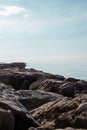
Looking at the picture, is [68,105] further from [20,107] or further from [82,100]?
[20,107]

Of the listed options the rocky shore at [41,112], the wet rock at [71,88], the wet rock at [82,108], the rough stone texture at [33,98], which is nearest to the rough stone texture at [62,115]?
the rocky shore at [41,112]

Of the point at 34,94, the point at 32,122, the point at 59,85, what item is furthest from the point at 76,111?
the point at 59,85

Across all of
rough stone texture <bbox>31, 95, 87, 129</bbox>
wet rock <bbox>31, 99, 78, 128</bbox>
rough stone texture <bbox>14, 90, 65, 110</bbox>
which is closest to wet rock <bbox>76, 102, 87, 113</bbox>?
rough stone texture <bbox>31, 95, 87, 129</bbox>

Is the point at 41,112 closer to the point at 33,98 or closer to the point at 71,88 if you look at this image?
the point at 33,98

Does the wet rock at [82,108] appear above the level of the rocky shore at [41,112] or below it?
above

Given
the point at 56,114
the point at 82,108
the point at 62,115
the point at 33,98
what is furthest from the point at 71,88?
the point at 82,108

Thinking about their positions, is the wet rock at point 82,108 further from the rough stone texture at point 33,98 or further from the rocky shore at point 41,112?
the rough stone texture at point 33,98

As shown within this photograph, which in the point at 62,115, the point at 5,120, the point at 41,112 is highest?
the point at 5,120

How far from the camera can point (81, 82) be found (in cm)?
3003

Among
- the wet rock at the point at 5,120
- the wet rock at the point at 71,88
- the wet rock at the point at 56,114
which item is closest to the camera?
the wet rock at the point at 5,120

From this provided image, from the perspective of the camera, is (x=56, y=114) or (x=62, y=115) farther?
(x=56, y=114)

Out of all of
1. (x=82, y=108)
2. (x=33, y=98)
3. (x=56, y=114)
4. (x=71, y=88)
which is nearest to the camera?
(x=82, y=108)

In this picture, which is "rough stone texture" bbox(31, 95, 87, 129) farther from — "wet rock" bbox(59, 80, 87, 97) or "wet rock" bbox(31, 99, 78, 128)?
"wet rock" bbox(59, 80, 87, 97)

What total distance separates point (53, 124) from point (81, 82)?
14534mm
